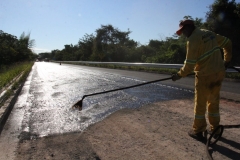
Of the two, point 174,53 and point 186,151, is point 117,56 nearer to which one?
point 174,53

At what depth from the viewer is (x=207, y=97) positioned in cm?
328

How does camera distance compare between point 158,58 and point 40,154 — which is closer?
point 40,154

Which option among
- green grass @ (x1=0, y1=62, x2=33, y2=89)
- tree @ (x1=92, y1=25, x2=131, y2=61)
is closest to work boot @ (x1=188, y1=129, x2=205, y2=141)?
green grass @ (x1=0, y1=62, x2=33, y2=89)

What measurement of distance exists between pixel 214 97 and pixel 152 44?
42.4 m

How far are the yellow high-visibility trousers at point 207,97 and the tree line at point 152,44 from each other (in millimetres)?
13873

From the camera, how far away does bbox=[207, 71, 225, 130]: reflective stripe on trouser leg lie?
319cm

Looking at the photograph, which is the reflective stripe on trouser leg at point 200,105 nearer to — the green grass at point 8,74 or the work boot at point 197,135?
the work boot at point 197,135

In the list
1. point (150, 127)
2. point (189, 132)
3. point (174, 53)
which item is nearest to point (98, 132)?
point (150, 127)

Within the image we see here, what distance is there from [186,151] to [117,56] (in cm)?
3545

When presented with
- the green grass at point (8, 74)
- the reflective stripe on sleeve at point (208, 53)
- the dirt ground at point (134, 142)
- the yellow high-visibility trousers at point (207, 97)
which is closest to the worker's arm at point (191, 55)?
the reflective stripe on sleeve at point (208, 53)

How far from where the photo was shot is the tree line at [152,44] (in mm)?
15688

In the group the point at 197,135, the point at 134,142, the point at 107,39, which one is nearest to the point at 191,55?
the point at 197,135

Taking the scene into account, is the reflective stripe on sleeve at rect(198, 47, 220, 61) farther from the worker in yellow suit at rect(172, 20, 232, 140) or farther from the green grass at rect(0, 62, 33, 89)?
the green grass at rect(0, 62, 33, 89)

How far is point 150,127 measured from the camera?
3.78 metres
